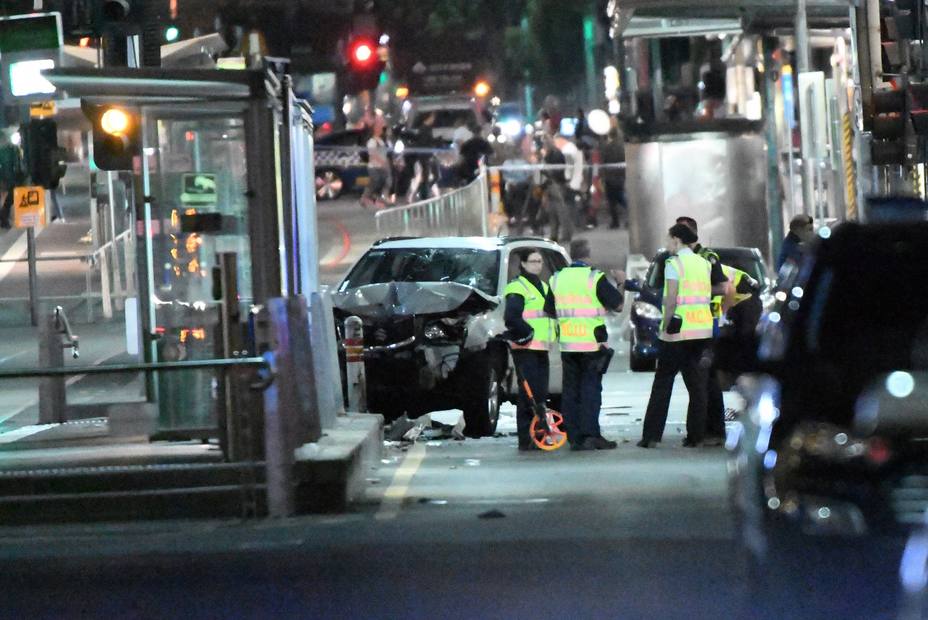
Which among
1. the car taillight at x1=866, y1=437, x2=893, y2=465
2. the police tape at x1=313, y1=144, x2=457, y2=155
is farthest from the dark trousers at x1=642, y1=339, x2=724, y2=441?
the police tape at x1=313, y1=144, x2=457, y2=155

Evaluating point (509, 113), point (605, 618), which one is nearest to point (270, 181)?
point (605, 618)

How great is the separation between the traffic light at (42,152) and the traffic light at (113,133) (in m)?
5.89

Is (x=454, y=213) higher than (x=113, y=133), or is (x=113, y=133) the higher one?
(x=454, y=213)

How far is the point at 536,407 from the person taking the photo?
14.5m

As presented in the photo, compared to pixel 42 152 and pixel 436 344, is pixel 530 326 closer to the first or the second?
pixel 436 344

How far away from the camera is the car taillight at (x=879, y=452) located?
6.37 meters

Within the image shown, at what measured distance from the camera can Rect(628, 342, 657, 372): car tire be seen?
21.3 m

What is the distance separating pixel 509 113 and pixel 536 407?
48314 mm

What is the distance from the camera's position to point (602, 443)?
14578 mm

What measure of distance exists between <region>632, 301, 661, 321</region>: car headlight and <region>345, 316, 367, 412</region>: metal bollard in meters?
5.27

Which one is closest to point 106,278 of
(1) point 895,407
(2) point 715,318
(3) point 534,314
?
(3) point 534,314

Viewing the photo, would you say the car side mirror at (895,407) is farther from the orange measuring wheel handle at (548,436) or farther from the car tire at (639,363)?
the car tire at (639,363)

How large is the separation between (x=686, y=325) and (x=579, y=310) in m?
0.82

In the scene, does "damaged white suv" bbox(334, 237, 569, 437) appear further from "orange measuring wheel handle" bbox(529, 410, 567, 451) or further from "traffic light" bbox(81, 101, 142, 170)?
"traffic light" bbox(81, 101, 142, 170)
